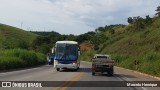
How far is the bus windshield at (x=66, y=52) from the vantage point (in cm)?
4047

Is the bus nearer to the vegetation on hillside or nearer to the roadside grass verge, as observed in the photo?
the vegetation on hillside

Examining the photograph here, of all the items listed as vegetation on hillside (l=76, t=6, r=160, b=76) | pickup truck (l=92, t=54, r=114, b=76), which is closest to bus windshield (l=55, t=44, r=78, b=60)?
pickup truck (l=92, t=54, r=114, b=76)

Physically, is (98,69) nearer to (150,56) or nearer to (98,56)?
(98,56)

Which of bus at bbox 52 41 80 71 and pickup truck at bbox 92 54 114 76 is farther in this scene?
bus at bbox 52 41 80 71

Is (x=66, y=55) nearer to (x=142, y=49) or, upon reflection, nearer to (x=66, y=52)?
(x=66, y=52)

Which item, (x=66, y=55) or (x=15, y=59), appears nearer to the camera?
(x=66, y=55)

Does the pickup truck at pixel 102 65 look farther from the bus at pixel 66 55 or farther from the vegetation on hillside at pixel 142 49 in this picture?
the bus at pixel 66 55

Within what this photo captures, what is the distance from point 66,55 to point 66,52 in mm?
306

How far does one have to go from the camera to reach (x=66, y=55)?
40469 millimetres

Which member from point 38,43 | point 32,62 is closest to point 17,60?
point 32,62

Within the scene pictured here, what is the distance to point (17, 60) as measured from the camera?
5619 cm

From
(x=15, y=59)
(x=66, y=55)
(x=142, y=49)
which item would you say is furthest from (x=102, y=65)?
(x=142, y=49)

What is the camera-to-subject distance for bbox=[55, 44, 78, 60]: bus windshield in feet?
133

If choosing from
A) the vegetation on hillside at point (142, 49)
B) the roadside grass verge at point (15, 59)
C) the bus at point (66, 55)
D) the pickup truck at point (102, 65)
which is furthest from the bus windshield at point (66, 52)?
the roadside grass verge at point (15, 59)
